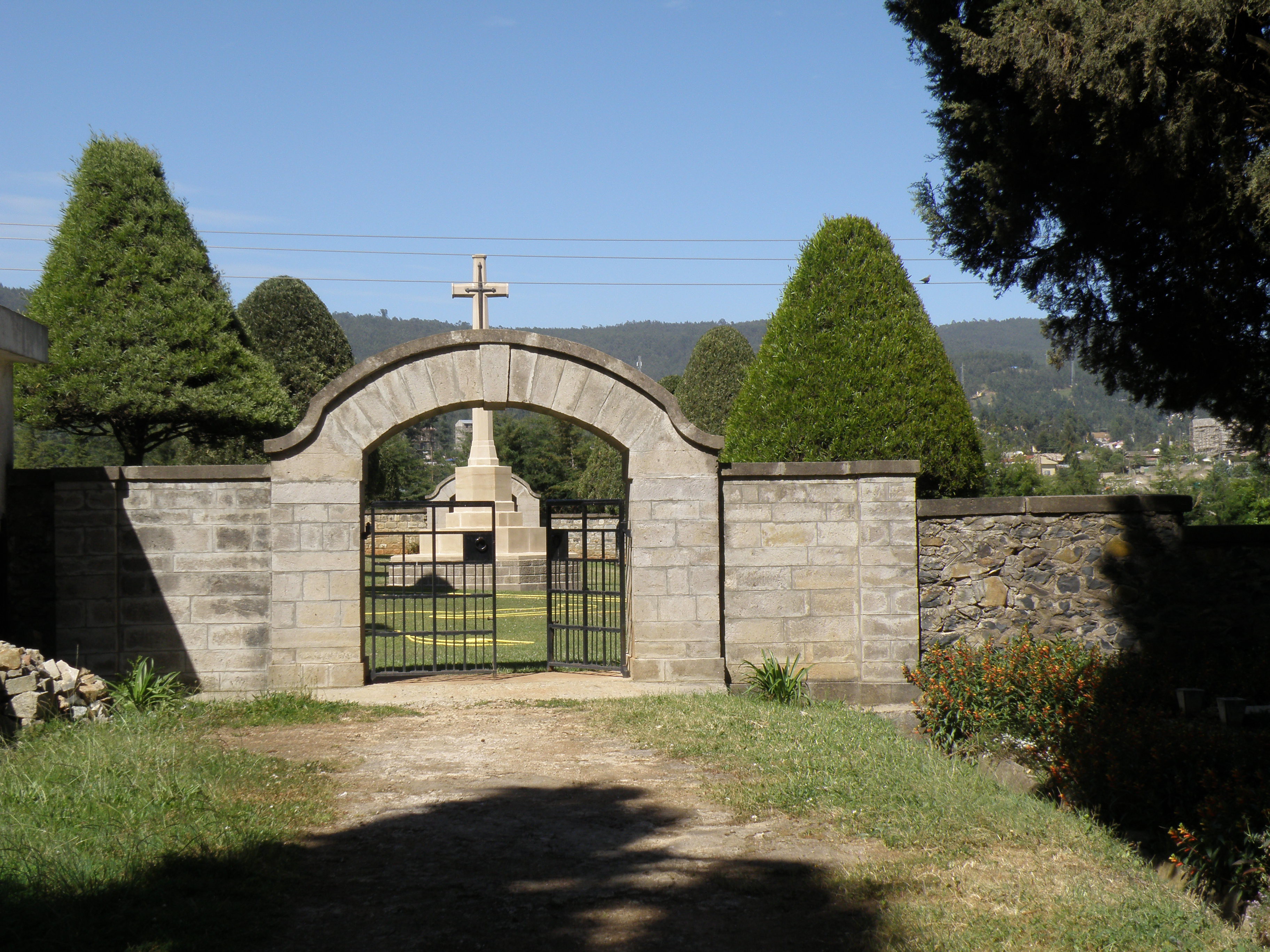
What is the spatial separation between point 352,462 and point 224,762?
3567mm

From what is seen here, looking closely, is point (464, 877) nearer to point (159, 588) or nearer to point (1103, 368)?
point (159, 588)

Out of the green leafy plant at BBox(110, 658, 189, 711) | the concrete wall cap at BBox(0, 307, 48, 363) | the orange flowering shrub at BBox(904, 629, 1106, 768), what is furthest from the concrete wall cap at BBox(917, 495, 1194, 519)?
the concrete wall cap at BBox(0, 307, 48, 363)

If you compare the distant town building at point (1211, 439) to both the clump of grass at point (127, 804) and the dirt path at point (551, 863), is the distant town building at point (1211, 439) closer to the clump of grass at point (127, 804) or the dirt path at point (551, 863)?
the dirt path at point (551, 863)

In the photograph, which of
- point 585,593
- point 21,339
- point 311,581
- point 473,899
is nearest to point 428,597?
point 311,581

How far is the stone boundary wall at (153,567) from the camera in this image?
9203 millimetres

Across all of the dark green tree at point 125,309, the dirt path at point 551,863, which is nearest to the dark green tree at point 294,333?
the dark green tree at point 125,309

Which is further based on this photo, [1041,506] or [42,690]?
[1041,506]

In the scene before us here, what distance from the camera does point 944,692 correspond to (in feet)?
29.6

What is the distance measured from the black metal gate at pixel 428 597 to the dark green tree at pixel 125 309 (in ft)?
13.4

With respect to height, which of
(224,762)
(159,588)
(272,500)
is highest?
(272,500)

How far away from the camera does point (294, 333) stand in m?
31.3

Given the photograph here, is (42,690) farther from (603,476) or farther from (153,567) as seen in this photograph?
(603,476)

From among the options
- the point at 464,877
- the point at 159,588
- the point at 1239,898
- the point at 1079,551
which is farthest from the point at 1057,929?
the point at 159,588

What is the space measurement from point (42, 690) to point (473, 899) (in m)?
4.59
